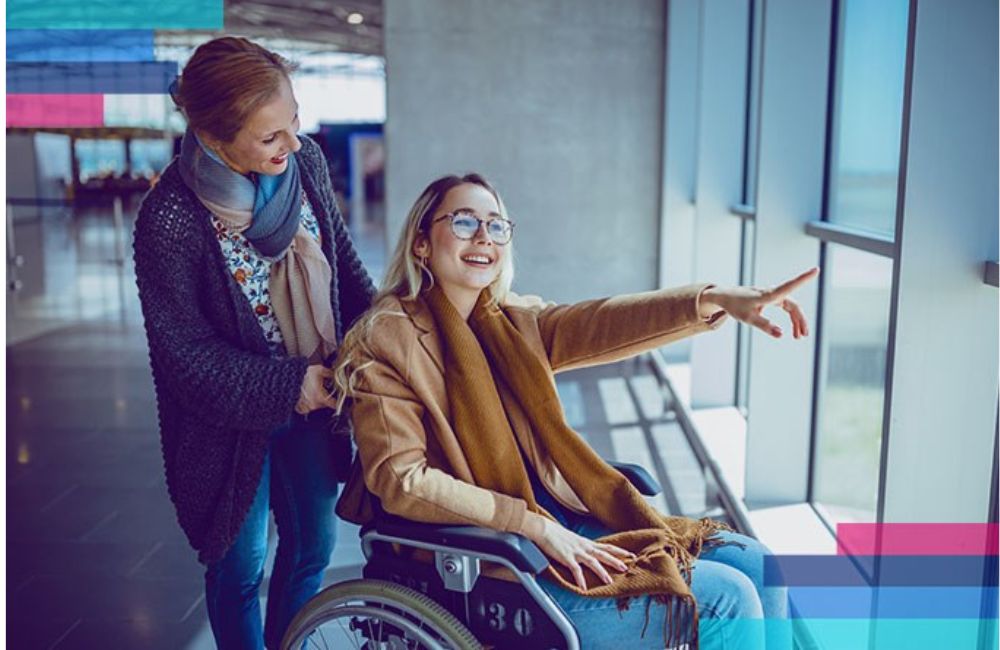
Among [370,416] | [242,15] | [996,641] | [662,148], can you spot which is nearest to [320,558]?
[370,416]

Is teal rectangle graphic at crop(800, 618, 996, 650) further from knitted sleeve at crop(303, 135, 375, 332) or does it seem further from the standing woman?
knitted sleeve at crop(303, 135, 375, 332)

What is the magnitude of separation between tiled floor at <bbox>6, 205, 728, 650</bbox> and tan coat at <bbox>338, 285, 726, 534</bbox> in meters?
1.37

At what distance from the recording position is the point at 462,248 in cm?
194

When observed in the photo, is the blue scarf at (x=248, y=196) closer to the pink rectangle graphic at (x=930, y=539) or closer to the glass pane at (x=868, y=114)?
the pink rectangle graphic at (x=930, y=539)

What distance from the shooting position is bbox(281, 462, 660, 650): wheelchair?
164 cm

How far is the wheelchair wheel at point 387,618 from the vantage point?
170 cm

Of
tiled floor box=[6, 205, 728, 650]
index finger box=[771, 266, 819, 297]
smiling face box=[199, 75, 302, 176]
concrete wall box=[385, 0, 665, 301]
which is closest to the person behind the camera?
index finger box=[771, 266, 819, 297]

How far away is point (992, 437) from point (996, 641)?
43 cm

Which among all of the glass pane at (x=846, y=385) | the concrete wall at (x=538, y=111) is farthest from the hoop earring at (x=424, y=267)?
the concrete wall at (x=538, y=111)

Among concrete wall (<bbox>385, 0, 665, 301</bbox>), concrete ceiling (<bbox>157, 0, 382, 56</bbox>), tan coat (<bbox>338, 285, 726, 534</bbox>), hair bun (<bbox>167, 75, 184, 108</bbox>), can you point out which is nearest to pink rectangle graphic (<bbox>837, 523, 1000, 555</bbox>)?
tan coat (<bbox>338, 285, 726, 534</bbox>)

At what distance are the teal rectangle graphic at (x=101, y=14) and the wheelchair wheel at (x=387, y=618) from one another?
209 centimetres

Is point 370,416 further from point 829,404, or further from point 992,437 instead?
point 829,404

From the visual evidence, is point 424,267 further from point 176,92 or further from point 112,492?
point 112,492

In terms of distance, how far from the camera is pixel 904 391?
7.20 feet
